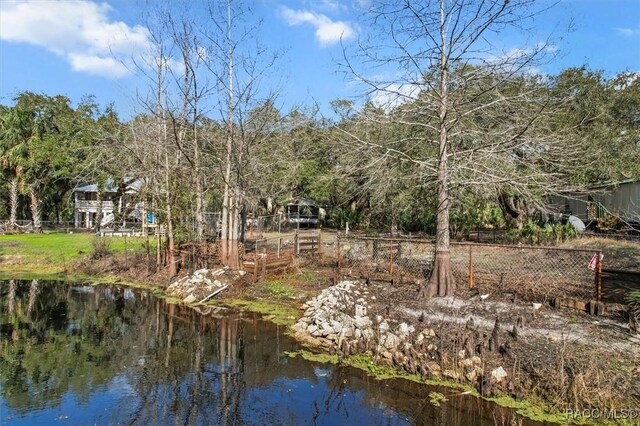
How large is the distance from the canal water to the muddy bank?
54 cm

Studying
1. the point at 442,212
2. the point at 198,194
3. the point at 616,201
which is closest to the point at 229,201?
the point at 198,194

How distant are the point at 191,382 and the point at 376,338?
11.6 ft

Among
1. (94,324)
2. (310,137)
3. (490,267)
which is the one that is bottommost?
(94,324)

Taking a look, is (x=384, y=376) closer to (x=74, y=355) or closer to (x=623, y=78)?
(x=74, y=355)

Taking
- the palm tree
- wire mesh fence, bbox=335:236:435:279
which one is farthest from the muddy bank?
the palm tree

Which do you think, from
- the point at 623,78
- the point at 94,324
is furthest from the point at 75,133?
the point at 623,78

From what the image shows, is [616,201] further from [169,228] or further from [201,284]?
[169,228]

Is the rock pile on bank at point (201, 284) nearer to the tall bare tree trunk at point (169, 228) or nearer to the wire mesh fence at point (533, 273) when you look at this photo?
the tall bare tree trunk at point (169, 228)

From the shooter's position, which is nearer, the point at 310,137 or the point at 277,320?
the point at 277,320

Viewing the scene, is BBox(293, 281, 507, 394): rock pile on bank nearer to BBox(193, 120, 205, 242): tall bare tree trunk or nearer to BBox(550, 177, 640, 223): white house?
BBox(193, 120, 205, 242): tall bare tree trunk

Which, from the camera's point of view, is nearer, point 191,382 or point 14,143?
point 191,382

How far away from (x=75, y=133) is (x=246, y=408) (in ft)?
121

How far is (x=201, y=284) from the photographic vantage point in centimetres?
1484

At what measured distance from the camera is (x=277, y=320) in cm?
1171
